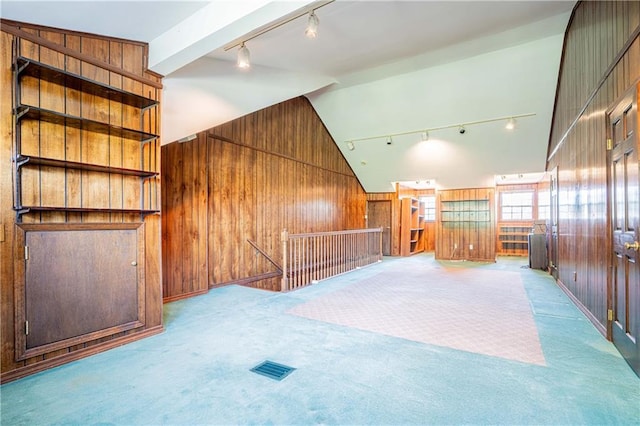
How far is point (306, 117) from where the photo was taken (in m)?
7.46

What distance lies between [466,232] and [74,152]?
8814 mm

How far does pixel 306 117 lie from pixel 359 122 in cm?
129

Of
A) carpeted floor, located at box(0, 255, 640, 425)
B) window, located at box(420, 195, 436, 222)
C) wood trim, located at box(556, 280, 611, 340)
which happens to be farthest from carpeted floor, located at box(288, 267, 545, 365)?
window, located at box(420, 195, 436, 222)

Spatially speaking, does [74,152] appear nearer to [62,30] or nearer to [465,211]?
[62,30]

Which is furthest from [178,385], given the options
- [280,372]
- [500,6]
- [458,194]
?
[458,194]

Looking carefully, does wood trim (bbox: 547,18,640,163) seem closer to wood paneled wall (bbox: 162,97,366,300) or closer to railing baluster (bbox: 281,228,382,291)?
railing baluster (bbox: 281,228,382,291)

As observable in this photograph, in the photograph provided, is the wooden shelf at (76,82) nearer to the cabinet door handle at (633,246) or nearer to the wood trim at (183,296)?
the wood trim at (183,296)

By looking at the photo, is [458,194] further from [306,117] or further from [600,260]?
[600,260]

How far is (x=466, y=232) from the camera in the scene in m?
8.70

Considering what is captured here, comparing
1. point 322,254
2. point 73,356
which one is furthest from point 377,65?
point 73,356

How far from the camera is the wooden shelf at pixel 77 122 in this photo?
7.14 feet

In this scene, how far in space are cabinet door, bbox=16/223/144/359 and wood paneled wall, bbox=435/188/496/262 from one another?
8.03 metres

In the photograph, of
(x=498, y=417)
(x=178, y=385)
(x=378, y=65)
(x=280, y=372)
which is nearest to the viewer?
(x=498, y=417)

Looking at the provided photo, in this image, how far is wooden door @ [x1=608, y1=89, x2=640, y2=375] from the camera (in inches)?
85.8
